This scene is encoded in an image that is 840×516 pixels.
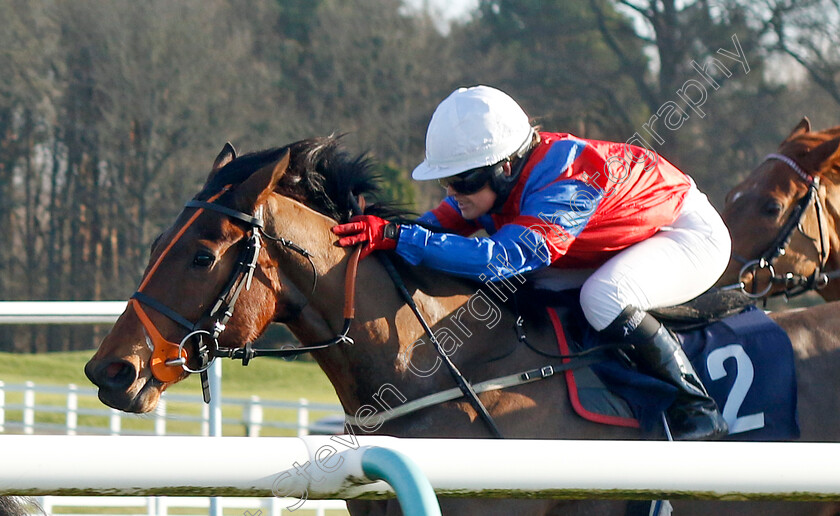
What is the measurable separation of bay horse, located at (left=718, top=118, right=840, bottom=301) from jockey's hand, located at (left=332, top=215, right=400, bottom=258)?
6.50ft

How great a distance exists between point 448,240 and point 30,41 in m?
17.0

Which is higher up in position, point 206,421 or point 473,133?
point 473,133

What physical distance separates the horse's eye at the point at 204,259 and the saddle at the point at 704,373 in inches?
34.5

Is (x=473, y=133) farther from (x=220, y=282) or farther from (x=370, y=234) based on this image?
(x=220, y=282)

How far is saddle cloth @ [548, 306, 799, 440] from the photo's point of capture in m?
2.50

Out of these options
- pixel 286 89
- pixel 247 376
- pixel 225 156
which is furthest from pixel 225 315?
pixel 286 89

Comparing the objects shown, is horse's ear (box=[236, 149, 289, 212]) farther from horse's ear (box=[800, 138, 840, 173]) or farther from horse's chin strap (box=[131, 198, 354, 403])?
horse's ear (box=[800, 138, 840, 173])

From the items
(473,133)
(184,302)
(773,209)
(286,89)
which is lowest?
(184,302)

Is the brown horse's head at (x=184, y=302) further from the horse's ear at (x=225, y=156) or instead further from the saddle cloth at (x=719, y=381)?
the saddle cloth at (x=719, y=381)

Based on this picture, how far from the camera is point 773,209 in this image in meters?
4.05

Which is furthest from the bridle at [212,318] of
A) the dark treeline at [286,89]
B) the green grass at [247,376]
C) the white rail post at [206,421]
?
the dark treeline at [286,89]

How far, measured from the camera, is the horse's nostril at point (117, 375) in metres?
2.34

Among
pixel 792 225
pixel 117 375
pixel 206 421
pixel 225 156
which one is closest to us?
pixel 117 375

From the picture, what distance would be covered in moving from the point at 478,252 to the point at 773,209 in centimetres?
207
